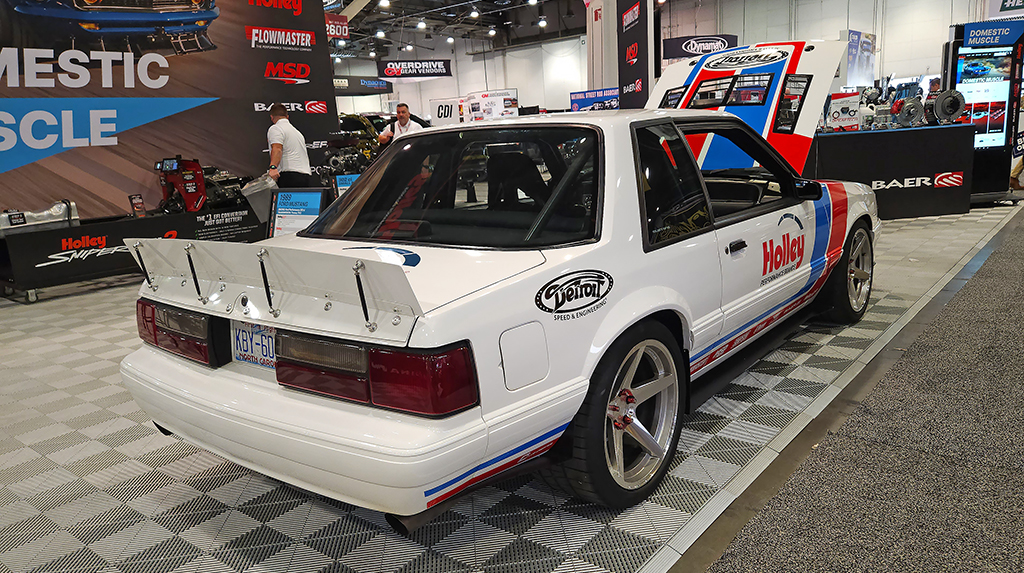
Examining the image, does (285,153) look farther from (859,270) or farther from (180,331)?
(859,270)

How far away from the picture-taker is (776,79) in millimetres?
6047

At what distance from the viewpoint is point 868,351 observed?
3701 millimetres

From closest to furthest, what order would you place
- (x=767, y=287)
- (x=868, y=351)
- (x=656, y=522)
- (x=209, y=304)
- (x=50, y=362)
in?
(x=209, y=304) → (x=656, y=522) → (x=767, y=287) → (x=868, y=351) → (x=50, y=362)

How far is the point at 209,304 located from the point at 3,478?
66.0 inches

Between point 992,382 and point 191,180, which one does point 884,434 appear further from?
point 191,180

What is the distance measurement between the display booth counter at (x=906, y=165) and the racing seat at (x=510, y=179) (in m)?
6.76

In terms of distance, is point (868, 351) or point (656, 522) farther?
point (868, 351)

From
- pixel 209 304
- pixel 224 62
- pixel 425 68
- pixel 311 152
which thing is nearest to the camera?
pixel 209 304

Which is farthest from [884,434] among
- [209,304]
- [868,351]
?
[209,304]

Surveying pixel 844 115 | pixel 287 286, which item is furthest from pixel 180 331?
pixel 844 115

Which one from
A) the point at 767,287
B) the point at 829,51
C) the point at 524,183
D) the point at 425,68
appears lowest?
the point at 767,287

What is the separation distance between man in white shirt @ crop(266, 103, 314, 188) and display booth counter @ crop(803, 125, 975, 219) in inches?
239

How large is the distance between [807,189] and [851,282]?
44.0 inches

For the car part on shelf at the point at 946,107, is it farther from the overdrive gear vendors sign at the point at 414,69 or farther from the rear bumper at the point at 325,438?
the overdrive gear vendors sign at the point at 414,69
